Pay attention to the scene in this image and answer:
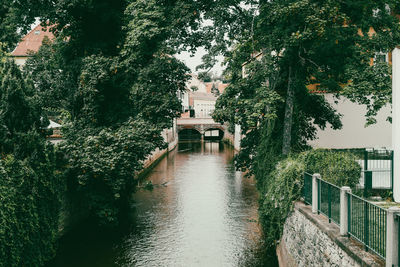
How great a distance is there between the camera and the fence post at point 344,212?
623 cm

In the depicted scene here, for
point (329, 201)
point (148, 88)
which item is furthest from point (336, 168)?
point (148, 88)

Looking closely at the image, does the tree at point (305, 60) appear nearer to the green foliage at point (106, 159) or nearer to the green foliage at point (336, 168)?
the green foliage at point (336, 168)

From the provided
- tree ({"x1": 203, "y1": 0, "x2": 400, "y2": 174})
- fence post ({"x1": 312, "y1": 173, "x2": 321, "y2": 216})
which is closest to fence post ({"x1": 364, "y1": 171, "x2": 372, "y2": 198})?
tree ({"x1": 203, "y1": 0, "x2": 400, "y2": 174})

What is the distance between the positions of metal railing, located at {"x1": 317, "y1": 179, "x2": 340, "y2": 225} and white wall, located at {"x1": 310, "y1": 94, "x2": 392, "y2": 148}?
853 cm

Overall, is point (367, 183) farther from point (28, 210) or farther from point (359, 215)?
point (28, 210)

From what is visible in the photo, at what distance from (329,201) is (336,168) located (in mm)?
2167

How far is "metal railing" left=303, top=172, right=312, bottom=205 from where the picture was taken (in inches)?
336

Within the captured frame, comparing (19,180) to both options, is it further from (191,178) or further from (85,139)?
(191,178)

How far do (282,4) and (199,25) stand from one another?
4831 mm

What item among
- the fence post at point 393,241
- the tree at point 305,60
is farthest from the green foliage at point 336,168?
the fence post at point 393,241

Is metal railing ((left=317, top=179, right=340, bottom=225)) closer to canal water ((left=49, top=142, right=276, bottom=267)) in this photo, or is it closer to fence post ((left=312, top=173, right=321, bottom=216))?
fence post ((left=312, top=173, right=321, bottom=216))

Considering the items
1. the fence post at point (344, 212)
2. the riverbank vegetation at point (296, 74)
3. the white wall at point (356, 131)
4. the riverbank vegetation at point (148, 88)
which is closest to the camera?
the fence post at point (344, 212)

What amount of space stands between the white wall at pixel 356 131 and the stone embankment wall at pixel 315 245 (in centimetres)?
747

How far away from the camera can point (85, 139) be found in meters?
12.9
